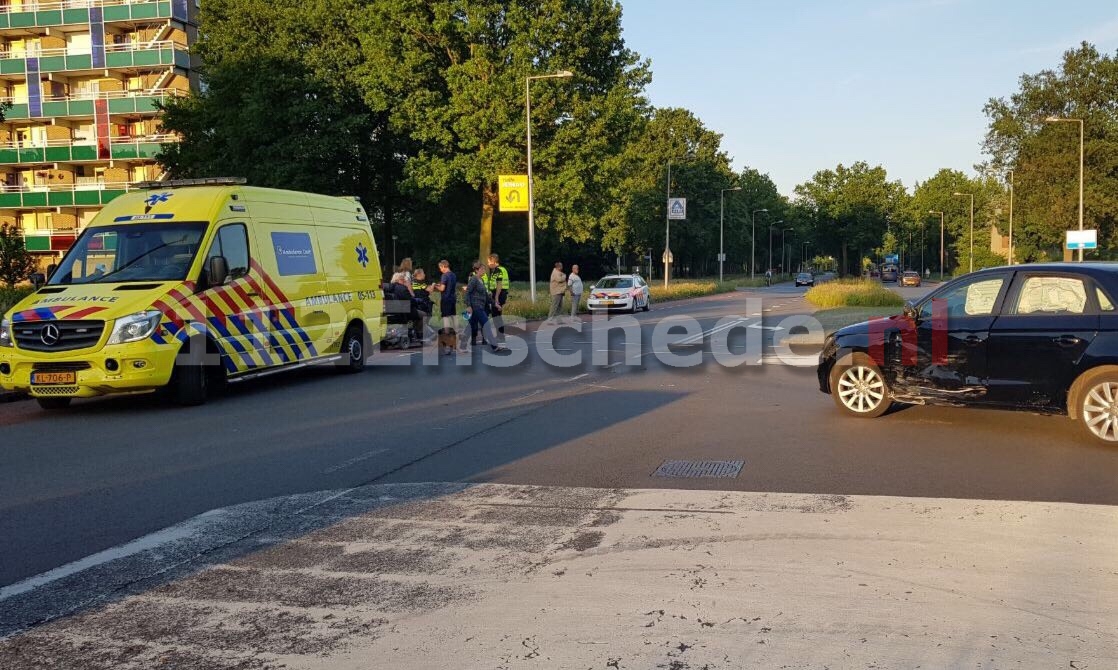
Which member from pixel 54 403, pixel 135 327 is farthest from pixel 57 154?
pixel 135 327

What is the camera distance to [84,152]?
208 feet

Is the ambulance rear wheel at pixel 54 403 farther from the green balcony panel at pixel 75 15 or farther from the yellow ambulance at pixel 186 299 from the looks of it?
the green balcony panel at pixel 75 15

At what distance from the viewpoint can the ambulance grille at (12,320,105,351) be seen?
10.6 m

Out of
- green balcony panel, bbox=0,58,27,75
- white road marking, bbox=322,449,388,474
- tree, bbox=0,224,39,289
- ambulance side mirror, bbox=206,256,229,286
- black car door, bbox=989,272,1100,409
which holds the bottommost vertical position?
white road marking, bbox=322,449,388,474

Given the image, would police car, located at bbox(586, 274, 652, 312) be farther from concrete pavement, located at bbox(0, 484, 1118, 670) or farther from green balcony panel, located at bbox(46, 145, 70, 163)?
green balcony panel, located at bbox(46, 145, 70, 163)

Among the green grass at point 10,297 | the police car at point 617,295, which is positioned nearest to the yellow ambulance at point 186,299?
the green grass at point 10,297

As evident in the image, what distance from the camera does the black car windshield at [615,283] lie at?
35.7m

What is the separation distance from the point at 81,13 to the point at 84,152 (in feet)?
30.6

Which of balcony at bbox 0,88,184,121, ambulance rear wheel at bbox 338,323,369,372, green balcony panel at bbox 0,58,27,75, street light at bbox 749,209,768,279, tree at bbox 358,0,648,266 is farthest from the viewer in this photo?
street light at bbox 749,209,768,279

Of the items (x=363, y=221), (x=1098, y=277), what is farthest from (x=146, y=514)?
(x=363, y=221)

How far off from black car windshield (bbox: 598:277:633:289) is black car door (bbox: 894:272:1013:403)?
26.2 metres

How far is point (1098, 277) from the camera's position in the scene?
8406 millimetres

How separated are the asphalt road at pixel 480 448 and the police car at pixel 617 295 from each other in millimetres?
21460

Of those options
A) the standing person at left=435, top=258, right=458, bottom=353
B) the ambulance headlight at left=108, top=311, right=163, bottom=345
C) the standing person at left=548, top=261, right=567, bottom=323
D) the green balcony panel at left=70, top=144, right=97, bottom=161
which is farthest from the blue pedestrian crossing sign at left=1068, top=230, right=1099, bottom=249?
the green balcony panel at left=70, top=144, right=97, bottom=161
